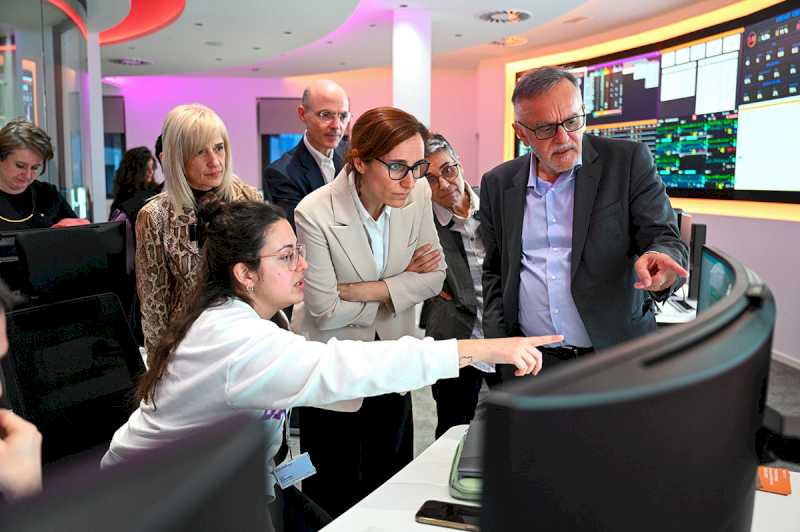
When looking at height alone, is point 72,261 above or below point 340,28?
below

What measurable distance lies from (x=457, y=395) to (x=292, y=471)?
1.15 m

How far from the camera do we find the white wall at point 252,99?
462 inches

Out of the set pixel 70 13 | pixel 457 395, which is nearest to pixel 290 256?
pixel 457 395

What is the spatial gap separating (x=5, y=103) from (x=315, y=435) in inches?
165

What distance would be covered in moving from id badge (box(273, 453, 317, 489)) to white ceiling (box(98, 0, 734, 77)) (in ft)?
18.0

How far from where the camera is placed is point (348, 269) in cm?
208

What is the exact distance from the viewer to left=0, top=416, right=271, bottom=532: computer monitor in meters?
0.31

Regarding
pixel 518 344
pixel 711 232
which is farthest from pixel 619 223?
pixel 711 232

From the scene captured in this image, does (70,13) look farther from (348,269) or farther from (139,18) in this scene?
(348,269)

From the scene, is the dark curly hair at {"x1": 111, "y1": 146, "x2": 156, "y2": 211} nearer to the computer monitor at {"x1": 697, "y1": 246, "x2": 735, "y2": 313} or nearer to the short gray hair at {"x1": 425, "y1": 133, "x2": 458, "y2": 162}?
the short gray hair at {"x1": 425, "y1": 133, "x2": 458, "y2": 162}

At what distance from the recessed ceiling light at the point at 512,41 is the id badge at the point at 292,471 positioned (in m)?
7.66

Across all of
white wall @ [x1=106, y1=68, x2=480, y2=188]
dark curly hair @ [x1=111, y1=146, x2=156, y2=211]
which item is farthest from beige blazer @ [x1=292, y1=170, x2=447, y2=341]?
white wall @ [x1=106, y1=68, x2=480, y2=188]

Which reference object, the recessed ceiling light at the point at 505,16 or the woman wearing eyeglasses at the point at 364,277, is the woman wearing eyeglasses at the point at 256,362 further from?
the recessed ceiling light at the point at 505,16

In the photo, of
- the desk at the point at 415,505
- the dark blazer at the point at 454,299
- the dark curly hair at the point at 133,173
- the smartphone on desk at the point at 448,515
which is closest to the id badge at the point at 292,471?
the desk at the point at 415,505
